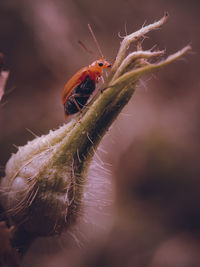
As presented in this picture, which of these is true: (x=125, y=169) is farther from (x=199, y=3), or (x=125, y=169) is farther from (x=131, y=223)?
(x=199, y=3)

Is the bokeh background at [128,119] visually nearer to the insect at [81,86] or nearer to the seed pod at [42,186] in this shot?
the insect at [81,86]

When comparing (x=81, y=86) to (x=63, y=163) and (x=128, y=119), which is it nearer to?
(x=63, y=163)

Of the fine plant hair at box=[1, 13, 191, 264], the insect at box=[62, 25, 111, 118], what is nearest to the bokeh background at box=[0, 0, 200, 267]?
the insect at box=[62, 25, 111, 118]

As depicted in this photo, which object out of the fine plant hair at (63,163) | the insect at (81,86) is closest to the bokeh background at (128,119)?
the insect at (81,86)

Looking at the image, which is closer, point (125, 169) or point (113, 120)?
point (113, 120)

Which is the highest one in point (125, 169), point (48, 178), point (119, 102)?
point (119, 102)

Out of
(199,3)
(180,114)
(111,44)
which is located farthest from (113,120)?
(199,3)

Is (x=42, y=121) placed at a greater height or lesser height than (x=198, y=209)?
greater
